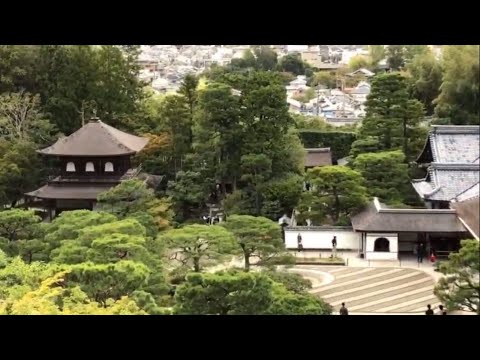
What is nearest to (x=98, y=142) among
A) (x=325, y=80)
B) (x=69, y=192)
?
(x=69, y=192)

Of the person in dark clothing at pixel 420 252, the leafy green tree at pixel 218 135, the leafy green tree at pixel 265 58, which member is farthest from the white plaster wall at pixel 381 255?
the leafy green tree at pixel 265 58

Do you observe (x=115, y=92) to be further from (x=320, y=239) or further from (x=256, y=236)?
(x=320, y=239)

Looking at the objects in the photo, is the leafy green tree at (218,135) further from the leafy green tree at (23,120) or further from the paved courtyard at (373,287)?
the leafy green tree at (23,120)
